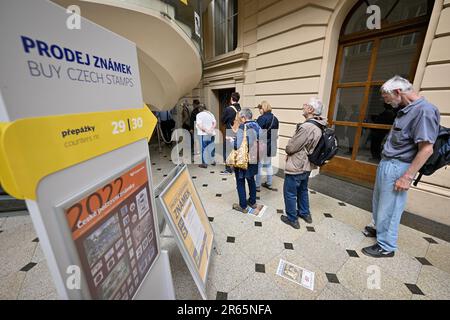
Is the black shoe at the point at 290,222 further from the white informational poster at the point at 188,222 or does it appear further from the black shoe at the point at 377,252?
the white informational poster at the point at 188,222

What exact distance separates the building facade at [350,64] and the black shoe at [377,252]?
133 centimetres

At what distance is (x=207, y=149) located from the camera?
194 inches

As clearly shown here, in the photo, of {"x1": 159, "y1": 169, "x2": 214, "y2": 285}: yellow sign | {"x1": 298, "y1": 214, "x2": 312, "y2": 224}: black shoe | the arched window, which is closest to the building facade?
the arched window

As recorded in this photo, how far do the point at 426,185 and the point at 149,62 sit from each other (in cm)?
522

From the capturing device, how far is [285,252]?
82.8 inches

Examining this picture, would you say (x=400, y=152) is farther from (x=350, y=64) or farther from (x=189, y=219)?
(x=350, y=64)

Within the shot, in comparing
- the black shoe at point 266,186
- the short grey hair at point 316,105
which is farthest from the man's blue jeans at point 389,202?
the black shoe at point 266,186

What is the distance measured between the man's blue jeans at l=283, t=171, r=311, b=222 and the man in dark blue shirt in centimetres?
76

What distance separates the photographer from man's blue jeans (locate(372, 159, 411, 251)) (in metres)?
1.82

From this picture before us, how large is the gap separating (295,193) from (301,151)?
0.56 metres

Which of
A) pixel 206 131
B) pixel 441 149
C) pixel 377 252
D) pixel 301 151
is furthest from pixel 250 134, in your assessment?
pixel 206 131

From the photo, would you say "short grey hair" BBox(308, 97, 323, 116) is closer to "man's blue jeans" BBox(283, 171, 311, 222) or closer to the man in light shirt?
"man's blue jeans" BBox(283, 171, 311, 222)

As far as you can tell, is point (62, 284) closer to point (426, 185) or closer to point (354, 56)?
point (426, 185)
